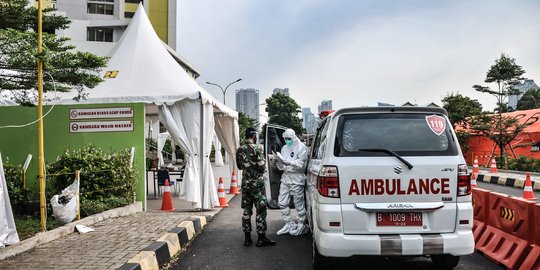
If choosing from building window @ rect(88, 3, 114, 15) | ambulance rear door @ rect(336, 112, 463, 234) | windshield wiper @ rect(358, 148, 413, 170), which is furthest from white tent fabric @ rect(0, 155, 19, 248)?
building window @ rect(88, 3, 114, 15)

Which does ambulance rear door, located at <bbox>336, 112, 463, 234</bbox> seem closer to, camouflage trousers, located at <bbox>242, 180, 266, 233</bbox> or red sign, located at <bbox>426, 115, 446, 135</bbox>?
red sign, located at <bbox>426, 115, 446, 135</bbox>

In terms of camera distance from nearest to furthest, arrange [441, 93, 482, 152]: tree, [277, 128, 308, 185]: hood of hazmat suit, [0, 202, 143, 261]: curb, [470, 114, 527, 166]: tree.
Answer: [0, 202, 143, 261]: curb
[277, 128, 308, 185]: hood of hazmat suit
[470, 114, 527, 166]: tree
[441, 93, 482, 152]: tree

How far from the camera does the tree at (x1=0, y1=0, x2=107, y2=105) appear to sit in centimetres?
546

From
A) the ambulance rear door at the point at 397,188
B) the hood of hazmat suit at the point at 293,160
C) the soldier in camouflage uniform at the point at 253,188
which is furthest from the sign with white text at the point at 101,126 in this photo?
the ambulance rear door at the point at 397,188

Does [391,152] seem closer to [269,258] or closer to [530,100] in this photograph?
[269,258]

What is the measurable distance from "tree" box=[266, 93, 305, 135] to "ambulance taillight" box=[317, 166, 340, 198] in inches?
2404

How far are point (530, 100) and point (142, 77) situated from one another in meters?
53.3

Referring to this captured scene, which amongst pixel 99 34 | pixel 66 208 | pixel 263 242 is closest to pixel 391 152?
pixel 263 242

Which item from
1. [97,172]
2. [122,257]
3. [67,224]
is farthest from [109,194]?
[122,257]

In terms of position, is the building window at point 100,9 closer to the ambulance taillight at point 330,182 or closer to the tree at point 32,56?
the tree at point 32,56

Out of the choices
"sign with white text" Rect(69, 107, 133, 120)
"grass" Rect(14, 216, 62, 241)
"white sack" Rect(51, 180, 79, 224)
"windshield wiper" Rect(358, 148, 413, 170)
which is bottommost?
"grass" Rect(14, 216, 62, 241)

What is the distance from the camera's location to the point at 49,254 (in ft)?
17.8

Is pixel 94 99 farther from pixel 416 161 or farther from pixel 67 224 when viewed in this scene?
pixel 416 161

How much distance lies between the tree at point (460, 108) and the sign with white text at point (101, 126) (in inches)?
904
